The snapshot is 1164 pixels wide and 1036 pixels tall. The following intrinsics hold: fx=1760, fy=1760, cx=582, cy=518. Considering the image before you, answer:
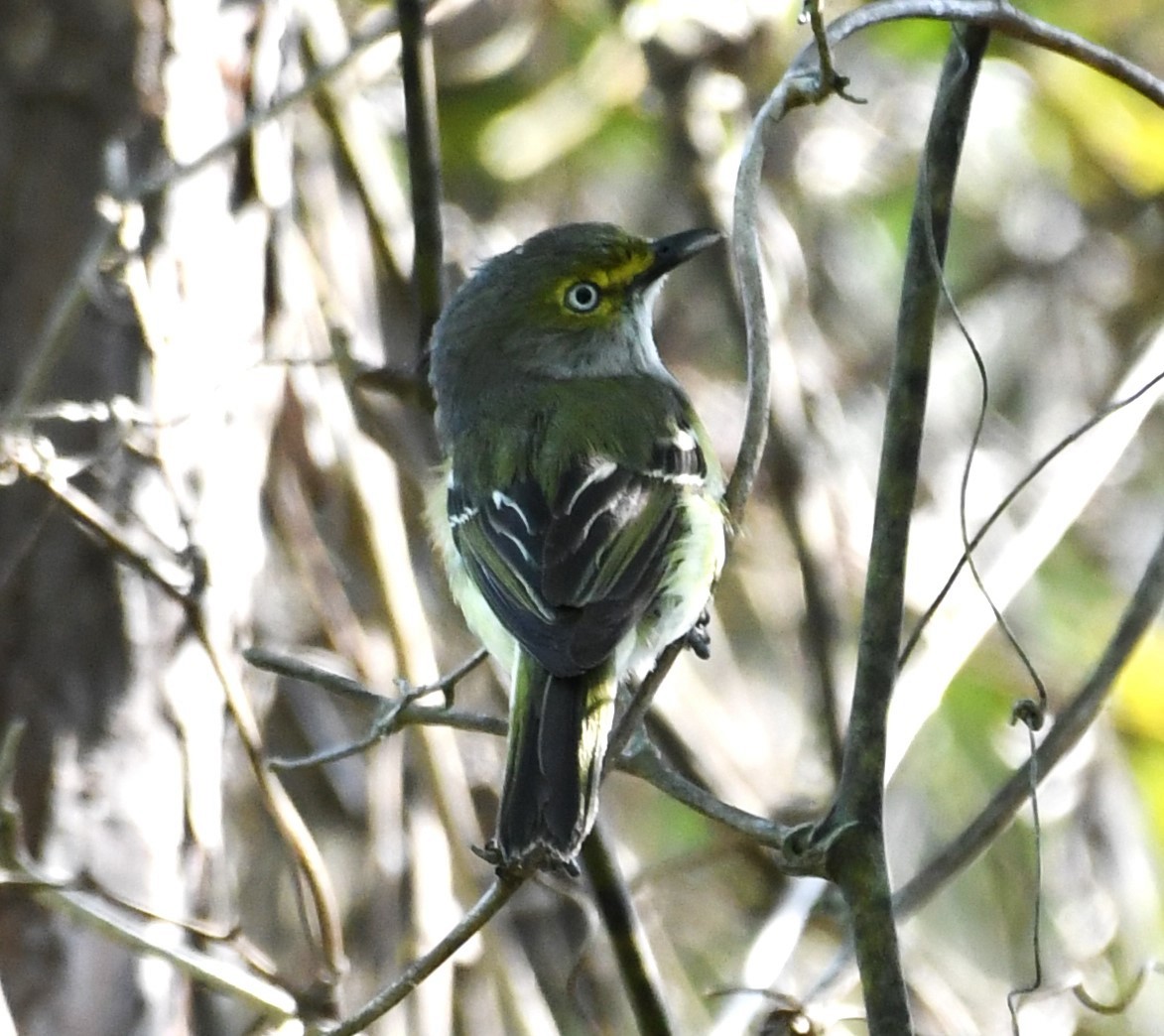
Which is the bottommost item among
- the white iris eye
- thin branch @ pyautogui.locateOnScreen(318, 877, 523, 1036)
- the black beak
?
thin branch @ pyautogui.locateOnScreen(318, 877, 523, 1036)

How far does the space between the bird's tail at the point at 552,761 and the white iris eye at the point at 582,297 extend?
124cm

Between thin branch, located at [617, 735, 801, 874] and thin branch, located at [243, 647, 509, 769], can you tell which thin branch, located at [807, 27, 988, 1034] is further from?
thin branch, located at [243, 647, 509, 769]

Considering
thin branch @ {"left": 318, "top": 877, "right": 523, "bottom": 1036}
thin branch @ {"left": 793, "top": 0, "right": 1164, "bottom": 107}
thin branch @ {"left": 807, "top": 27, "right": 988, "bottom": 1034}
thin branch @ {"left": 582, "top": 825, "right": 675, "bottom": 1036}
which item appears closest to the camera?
thin branch @ {"left": 807, "top": 27, "right": 988, "bottom": 1034}

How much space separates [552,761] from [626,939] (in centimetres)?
28

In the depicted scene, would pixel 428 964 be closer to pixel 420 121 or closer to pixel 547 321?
pixel 420 121

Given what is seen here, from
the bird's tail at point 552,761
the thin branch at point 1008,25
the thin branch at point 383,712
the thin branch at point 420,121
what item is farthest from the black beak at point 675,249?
the thin branch at point 383,712

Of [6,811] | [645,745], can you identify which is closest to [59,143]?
[6,811]

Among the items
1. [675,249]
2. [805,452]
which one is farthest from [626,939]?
[805,452]

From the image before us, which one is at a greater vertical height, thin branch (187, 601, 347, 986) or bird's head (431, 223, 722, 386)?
bird's head (431, 223, 722, 386)

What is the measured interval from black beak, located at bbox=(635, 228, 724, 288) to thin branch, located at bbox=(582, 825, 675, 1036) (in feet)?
4.47

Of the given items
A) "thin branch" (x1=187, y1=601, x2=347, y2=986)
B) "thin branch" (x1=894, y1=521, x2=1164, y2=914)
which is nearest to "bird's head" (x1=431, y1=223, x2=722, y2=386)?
"thin branch" (x1=187, y1=601, x2=347, y2=986)

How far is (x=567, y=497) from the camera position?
10.9ft

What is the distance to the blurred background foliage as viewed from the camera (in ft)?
12.4

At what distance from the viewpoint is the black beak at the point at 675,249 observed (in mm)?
3559
